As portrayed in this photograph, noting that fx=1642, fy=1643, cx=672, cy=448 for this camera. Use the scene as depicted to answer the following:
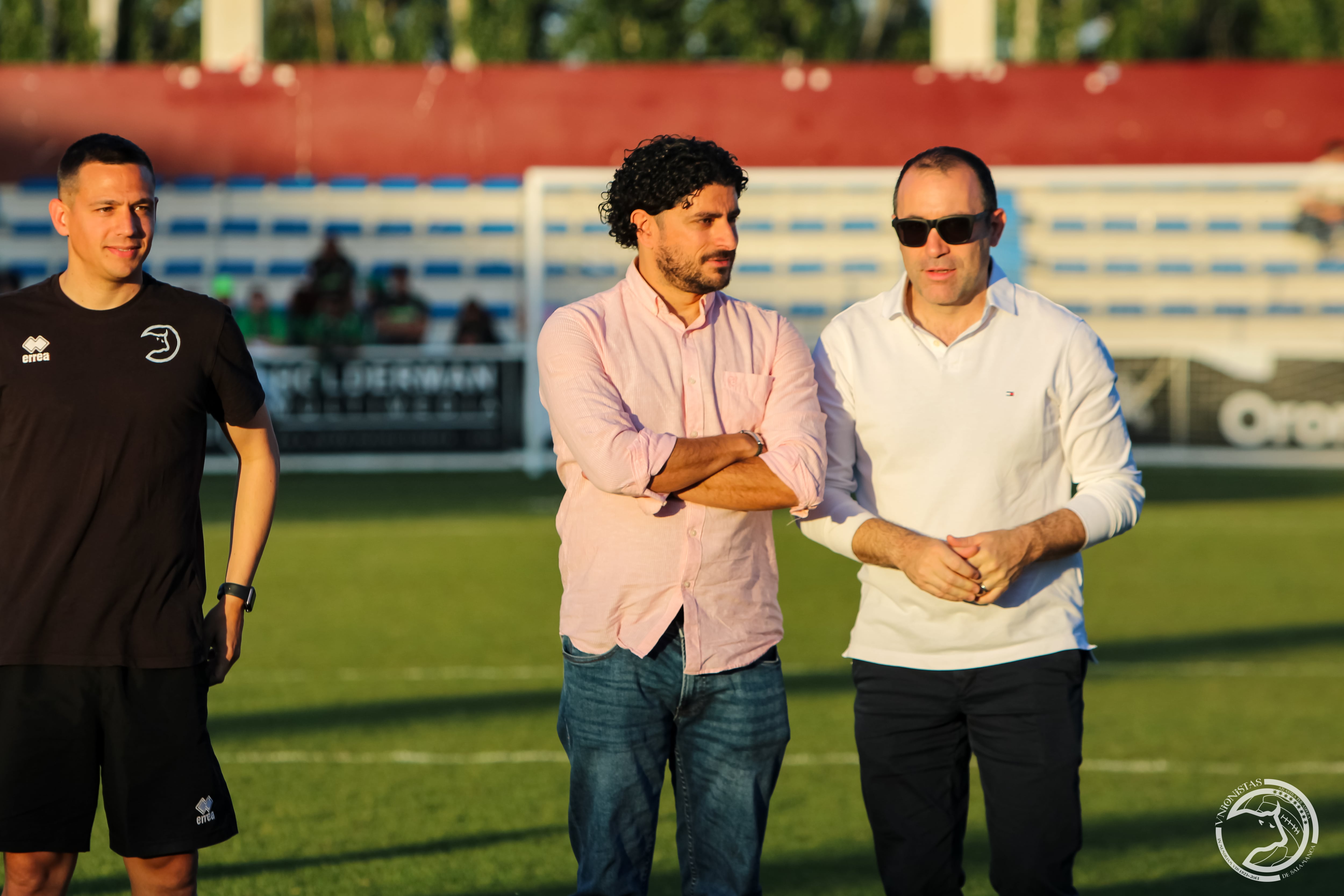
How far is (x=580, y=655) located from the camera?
361 cm

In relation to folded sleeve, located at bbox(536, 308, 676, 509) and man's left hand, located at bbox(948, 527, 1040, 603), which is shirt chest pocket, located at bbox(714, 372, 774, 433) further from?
man's left hand, located at bbox(948, 527, 1040, 603)

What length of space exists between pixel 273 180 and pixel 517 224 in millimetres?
3866

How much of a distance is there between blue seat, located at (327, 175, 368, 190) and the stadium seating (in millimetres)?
46

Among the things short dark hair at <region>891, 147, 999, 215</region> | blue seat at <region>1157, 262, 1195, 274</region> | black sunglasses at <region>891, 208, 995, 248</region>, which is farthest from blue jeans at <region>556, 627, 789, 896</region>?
blue seat at <region>1157, 262, 1195, 274</region>

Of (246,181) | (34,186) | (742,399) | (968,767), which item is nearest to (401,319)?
(246,181)

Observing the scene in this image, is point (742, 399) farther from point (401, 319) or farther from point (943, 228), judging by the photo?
point (401, 319)

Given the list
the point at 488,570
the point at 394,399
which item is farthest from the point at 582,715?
the point at 394,399

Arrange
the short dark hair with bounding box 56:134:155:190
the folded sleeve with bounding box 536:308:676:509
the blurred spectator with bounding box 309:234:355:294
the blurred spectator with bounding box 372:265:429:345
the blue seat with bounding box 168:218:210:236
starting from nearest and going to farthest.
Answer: the folded sleeve with bounding box 536:308:676:509, the short dark hair with bounding box 56:134:155:190, the blurred spectator with bounding box 372:265:429:345, the blurred spectator with bounding box 309:234:355:294, the blue seat with bounding box 168:218:210:236

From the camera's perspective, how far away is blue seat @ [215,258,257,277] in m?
24.9

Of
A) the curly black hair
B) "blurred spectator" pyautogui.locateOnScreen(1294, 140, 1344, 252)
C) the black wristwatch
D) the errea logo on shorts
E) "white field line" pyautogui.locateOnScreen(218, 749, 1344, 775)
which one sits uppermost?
"blurred spectator" pyautogui.locateOnScreen(1294, 140, 1344, 252)

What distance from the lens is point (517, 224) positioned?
993 inches

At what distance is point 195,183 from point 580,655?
23.4m

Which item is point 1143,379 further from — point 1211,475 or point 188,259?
point 188,259

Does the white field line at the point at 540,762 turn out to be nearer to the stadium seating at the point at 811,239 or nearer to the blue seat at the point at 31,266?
the stadium seating at the point at 811,239
